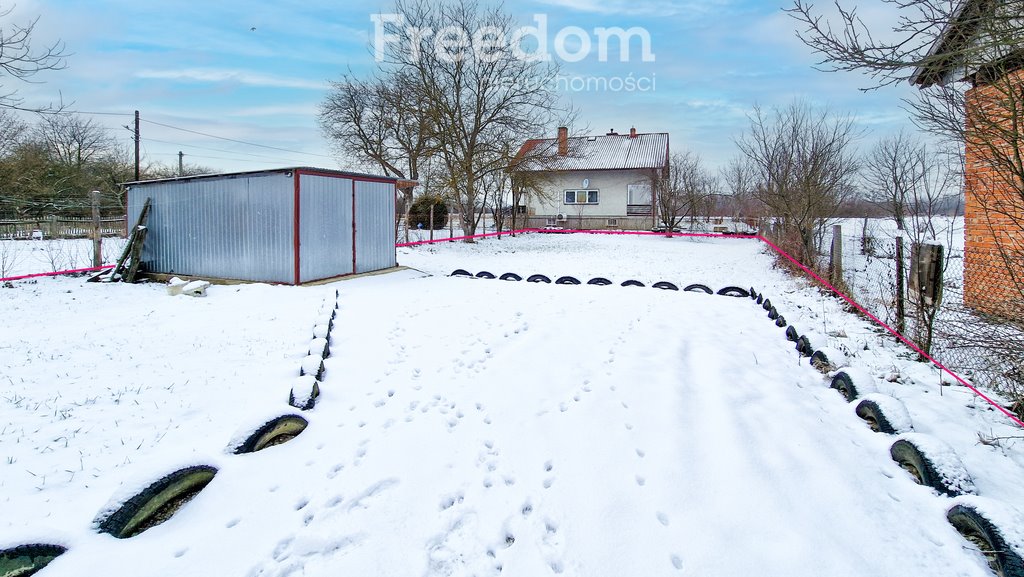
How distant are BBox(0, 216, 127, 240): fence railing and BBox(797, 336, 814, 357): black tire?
18.7 m

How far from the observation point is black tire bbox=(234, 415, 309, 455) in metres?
3.26

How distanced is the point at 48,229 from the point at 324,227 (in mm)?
14866

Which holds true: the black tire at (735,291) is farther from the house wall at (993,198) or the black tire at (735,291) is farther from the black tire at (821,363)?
the black tire at (821,363)

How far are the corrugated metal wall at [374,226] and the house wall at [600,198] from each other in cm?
2231

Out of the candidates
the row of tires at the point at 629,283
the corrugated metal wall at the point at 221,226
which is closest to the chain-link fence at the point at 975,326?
the row of tires at the point at 629,283

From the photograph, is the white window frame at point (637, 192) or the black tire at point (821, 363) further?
the white window frame at point (637, 192)

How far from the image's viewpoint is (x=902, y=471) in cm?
292

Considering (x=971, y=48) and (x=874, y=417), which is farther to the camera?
(x=874, y=417)

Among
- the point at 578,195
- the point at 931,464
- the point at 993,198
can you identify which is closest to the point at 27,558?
the point at 931,464

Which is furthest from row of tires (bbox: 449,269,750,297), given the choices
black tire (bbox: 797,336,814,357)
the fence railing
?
the fence railing

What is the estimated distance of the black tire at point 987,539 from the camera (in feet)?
6.81

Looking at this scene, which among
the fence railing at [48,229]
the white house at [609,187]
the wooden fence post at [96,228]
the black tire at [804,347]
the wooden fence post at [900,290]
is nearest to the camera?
the black tire at [804,347]

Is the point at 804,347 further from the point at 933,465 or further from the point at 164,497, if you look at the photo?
the point at 164,497

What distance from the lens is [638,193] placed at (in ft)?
112
